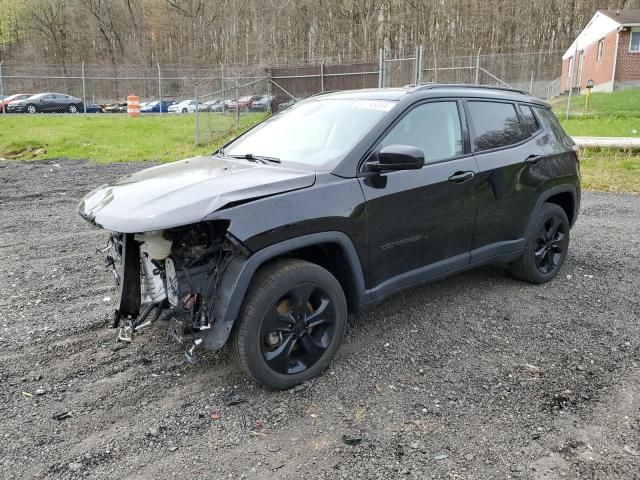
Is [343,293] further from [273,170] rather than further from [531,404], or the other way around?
[531,404]

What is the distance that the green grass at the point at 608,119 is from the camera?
1454cm

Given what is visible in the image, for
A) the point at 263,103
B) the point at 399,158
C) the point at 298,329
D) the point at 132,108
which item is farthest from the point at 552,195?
the point at 132,108

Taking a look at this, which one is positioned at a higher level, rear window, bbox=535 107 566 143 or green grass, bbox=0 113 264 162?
rear window, bbox=535 107 566 143

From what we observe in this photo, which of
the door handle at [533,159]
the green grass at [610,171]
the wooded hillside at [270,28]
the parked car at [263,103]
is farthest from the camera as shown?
the wooded hillside at [270,28]

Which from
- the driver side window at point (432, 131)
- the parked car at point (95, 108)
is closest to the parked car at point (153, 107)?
the parked car at point (95, 108)

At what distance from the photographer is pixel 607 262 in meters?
5.60

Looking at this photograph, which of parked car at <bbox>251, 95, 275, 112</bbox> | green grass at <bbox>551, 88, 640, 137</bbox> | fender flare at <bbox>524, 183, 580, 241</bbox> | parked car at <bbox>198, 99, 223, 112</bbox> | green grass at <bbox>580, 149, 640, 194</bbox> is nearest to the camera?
fender flare at <bbox>524, 183, 580, 241</bbox>

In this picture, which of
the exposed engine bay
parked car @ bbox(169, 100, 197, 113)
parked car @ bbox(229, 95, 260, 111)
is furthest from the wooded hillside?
the exposed engine bay

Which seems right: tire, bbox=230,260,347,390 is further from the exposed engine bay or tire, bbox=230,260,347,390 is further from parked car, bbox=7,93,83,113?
parked car, bbox=7,93,83,113

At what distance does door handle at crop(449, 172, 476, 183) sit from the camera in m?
3.91

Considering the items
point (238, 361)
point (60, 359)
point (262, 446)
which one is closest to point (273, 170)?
point (238, 361)

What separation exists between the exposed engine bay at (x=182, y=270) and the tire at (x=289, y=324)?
0.71ft

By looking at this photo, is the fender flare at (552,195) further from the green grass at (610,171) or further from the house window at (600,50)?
the house window at (600,50)

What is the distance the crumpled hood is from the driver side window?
0.85 meters
